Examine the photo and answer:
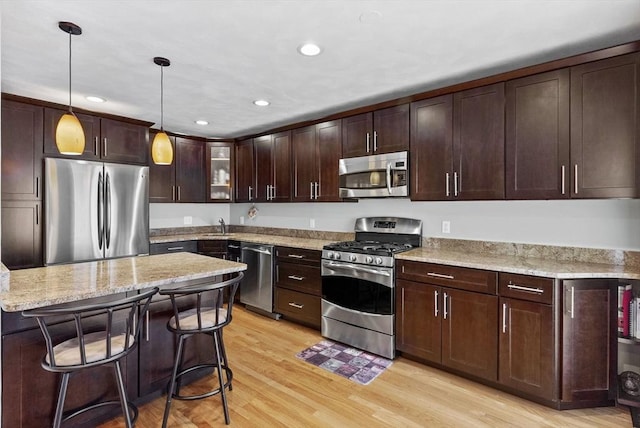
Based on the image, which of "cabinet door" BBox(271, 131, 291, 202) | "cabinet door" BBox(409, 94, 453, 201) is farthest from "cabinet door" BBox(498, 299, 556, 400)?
"cabinet door" BBox(271, 131, 291, 202)

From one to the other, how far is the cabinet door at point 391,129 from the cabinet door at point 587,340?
1.81m

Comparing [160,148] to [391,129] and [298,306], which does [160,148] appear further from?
[298,306]

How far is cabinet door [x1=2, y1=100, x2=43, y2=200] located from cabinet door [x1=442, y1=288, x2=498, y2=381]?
158 inches

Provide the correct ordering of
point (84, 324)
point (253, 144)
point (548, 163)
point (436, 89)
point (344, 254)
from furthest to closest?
point (253, 144) → point (344, 254) → point (436, 89) → point (548, 163) → point (84, 324)

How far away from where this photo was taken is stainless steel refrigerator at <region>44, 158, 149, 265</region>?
3369 millimetres

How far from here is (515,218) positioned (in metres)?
2.92

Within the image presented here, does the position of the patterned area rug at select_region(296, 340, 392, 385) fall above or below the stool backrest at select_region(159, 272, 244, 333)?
below

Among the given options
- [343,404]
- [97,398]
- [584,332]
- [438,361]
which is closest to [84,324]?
[97,398]

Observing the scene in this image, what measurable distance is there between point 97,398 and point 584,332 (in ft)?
10.5

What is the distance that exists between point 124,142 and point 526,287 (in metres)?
4.33

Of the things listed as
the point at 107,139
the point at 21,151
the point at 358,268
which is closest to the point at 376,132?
the point at 358,268

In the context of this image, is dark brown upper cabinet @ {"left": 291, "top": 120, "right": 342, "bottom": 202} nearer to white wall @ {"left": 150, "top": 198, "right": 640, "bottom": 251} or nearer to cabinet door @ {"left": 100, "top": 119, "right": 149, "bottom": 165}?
white wall @ {"left": 150, "top": 198, "right": 640, "bottom": 251}

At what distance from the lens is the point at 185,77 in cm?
291

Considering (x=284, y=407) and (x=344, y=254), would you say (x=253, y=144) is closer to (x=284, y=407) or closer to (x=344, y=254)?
(x=344, y=254)
